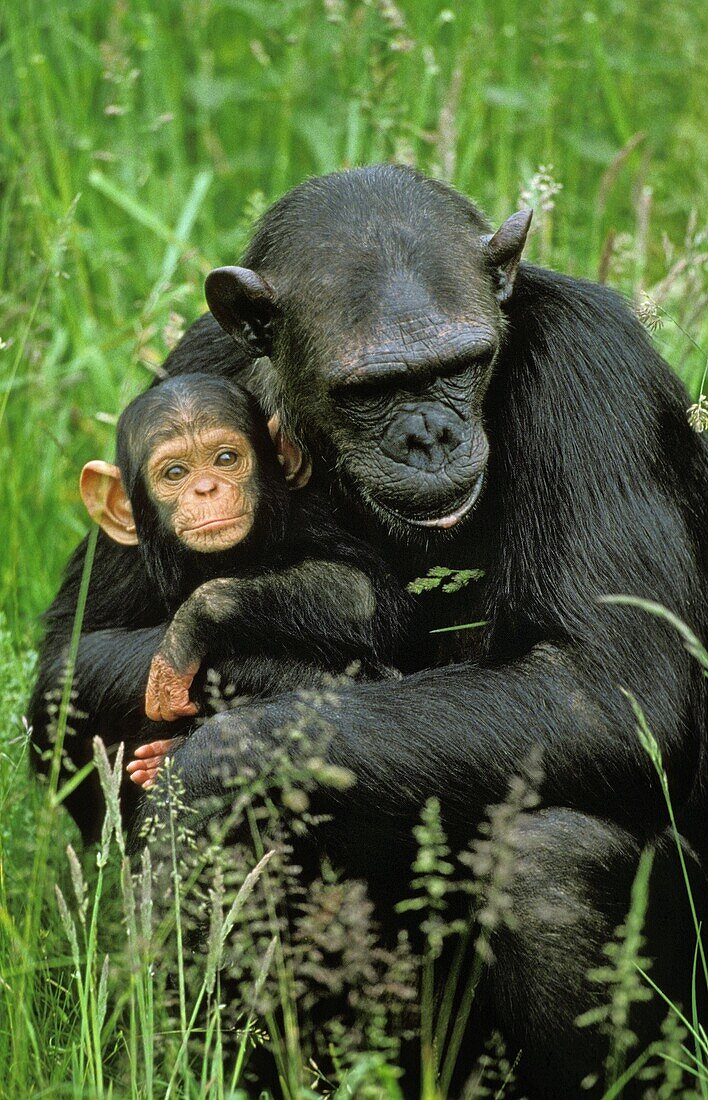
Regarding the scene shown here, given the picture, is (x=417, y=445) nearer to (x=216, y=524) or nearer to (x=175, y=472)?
(x=216, y=524)

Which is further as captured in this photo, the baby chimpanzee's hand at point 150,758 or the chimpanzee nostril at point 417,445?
Result: the baby chimpanzee's hand at point 150,758

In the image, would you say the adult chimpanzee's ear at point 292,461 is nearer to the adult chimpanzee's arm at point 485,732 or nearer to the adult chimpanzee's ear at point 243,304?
the adult chimpanzee's ear at point 243,304

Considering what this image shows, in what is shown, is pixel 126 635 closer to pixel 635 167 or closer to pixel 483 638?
pixel 483 638

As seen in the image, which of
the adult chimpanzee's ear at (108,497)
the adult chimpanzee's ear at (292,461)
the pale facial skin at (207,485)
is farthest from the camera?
the adult chimpanzee's ear at (108,497)

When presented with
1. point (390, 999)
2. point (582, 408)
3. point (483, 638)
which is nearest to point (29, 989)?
point (390, 999)

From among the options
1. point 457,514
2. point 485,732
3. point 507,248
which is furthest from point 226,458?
point 485,732

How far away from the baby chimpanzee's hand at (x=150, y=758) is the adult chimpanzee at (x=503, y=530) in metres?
0.28

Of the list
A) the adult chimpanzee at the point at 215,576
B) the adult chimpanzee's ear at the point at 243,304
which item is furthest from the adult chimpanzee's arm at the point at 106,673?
the adult chimpanzee's ear at the point at 243,304

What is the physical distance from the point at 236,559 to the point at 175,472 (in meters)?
0.34

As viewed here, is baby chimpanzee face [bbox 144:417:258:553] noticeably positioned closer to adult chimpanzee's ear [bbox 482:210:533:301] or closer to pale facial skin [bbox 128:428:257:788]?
pale facial skin [bbox 128:428:257:788]

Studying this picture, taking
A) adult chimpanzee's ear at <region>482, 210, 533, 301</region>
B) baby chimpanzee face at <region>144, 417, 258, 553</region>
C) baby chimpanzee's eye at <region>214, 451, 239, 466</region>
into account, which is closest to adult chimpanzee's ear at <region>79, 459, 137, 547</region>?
baby chimpanzee face at <region>144, 417, 258, 553</region>

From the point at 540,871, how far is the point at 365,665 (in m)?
0.82

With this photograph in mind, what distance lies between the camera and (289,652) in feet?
14.7

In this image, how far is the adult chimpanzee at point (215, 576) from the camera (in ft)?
14.6
